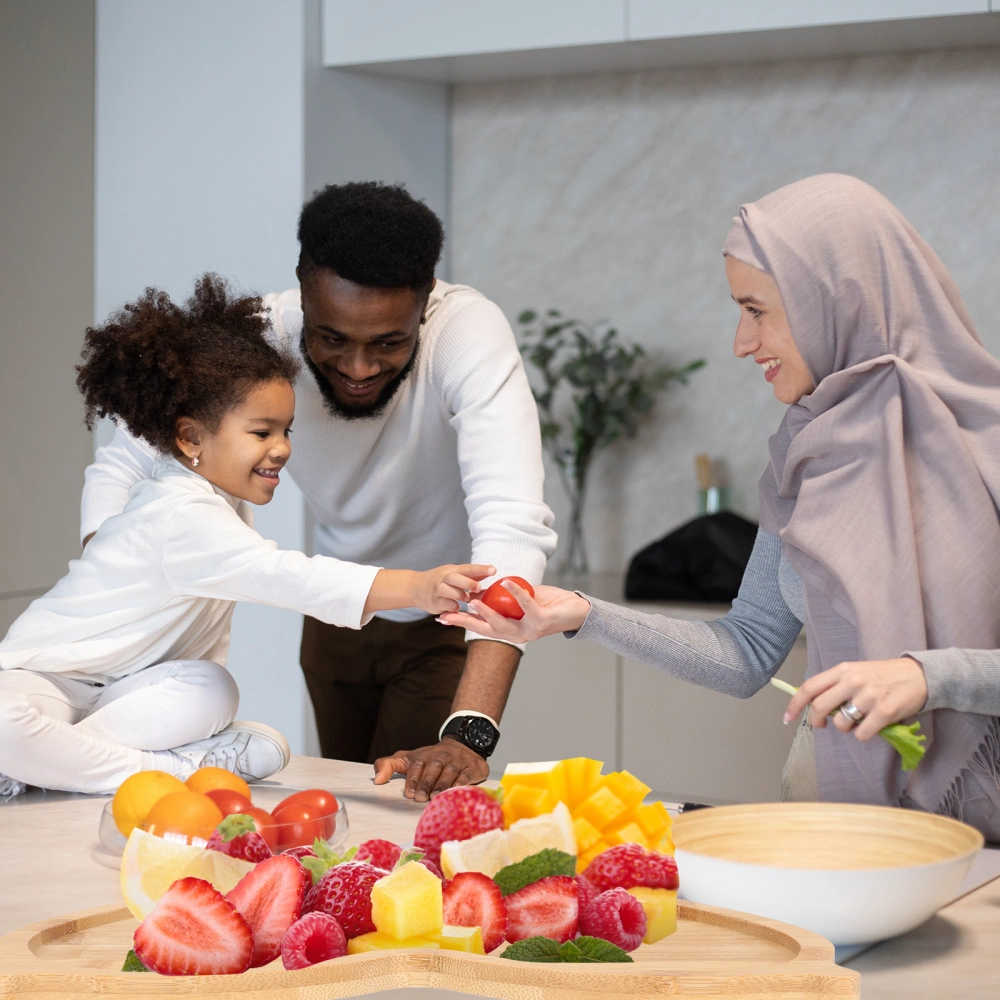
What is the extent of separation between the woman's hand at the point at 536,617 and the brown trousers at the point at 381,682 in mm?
736

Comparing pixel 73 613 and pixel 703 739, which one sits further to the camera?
pixel 703 739

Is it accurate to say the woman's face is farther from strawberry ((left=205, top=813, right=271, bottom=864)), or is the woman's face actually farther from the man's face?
strawberry ((left=205, top=813, right=271, bottom=864))

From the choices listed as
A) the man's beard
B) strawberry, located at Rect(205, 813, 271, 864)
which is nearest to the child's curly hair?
the man's beard

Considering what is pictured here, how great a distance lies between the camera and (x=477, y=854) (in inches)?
36.8

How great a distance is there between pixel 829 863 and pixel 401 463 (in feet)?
3.96

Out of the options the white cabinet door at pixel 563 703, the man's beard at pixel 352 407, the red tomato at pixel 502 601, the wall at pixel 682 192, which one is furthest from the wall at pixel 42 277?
the red tomato at pixel 502 601

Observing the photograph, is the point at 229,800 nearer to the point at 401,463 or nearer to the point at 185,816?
the point at 185,816

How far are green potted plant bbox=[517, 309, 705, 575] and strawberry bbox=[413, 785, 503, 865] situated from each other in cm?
265

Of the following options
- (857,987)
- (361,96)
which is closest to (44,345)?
(361,96)

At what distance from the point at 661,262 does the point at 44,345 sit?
65.6 inches

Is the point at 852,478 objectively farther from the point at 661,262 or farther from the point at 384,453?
the point at 661,262

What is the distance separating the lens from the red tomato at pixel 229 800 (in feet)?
3.95

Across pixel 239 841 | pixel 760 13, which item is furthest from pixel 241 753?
pixel 760 13

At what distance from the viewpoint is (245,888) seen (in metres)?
0.85
